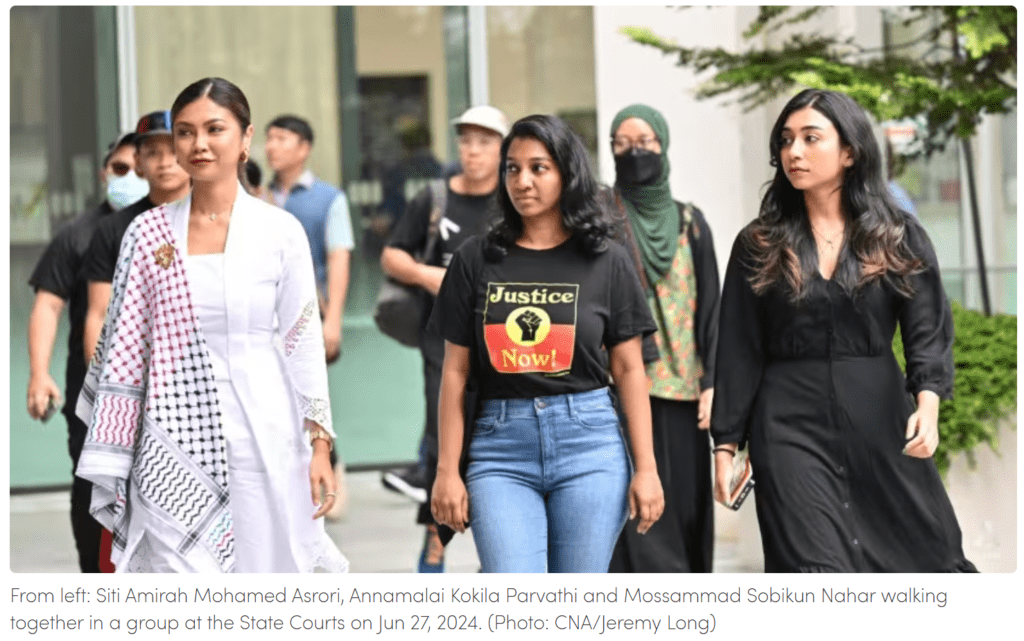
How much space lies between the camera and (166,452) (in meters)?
5.12

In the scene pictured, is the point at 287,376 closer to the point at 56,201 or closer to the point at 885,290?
the point at 885,290

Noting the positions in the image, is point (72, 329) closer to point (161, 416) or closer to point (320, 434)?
point (161, 416)

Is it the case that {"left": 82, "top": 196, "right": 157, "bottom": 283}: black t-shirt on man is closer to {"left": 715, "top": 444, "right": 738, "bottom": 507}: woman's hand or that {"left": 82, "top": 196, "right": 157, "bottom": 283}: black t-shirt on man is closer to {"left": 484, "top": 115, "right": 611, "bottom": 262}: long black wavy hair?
{"left": 484, "top": 115, "right": 611, "bottom": 262}: long black wavy hair

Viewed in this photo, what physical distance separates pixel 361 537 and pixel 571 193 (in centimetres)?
497

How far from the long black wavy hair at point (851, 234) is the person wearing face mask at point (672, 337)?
1269 millimetres

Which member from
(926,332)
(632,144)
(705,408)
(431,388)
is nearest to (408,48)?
(431,388)

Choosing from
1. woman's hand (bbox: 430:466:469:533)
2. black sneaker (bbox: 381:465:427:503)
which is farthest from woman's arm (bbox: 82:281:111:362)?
black sneaker (bbox: 381:465:427:503)

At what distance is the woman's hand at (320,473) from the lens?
5.18 metres

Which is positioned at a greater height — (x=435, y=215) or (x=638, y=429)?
(x=435, y=215)

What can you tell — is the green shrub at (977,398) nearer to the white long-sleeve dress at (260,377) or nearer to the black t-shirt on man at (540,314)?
the black t-shirt on man at (540,314)

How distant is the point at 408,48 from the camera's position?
11.4 metres
